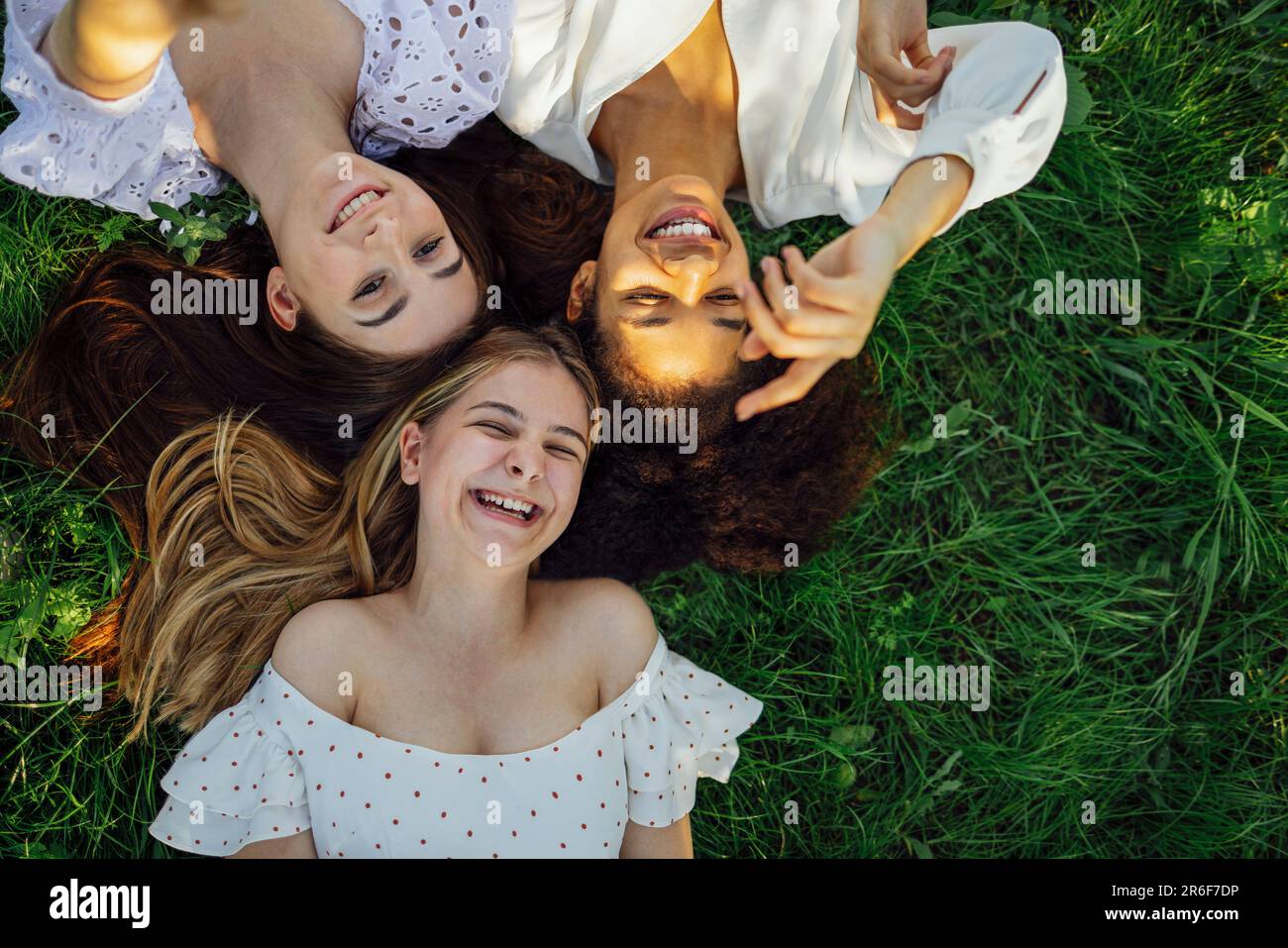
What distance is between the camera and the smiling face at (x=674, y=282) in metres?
2.29

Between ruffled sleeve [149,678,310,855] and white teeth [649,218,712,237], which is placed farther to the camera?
ruffled sleeve [149,678,310,855]

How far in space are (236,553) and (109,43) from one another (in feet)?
4.31

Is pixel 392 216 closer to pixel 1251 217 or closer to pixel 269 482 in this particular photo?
pixel 269 482

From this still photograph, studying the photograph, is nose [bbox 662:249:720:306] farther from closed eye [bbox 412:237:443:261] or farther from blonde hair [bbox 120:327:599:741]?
blonde hair [bbox 120:327:599:741]

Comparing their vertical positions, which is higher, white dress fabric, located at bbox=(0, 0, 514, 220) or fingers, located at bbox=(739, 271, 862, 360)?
white dress fabric, located at bbox=(0, 0, 514, 220)

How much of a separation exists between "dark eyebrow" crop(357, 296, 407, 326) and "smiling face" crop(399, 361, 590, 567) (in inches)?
10.5

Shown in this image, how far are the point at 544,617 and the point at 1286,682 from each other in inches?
85.7

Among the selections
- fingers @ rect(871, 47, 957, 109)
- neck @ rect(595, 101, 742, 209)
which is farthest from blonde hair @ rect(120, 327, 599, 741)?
fingers @ rect(871, 47, 957, 109)

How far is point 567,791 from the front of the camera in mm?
2498

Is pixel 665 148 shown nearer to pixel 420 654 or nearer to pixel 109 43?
pixel 109 43

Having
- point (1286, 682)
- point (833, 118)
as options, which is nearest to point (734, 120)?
point (833, 118)

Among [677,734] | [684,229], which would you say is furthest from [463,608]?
[684,229]

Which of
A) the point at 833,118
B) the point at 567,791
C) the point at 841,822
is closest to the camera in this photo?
the point at 567,791

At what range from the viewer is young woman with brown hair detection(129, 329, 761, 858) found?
2457mm
